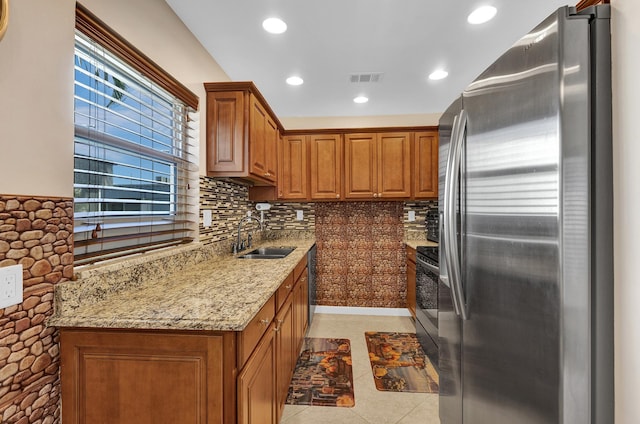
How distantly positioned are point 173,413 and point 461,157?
56.6 inches

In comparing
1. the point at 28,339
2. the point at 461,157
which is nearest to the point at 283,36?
the point at 461,157

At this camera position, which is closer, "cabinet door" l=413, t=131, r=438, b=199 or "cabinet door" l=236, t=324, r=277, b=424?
"cabinet door" l=236, t=324, r=277, b=424

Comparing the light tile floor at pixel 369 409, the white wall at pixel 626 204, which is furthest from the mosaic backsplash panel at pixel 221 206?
the white wall at pixel 626 204

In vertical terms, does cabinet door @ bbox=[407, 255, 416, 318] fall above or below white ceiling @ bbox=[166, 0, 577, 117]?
below

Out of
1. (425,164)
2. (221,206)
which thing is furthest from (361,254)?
(221,206)

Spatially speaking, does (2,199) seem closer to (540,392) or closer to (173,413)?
(173,413)

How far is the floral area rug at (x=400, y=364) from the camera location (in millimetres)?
2262

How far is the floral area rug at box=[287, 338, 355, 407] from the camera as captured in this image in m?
2.10

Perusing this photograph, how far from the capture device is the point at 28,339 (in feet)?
3.16

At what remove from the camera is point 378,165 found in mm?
3551

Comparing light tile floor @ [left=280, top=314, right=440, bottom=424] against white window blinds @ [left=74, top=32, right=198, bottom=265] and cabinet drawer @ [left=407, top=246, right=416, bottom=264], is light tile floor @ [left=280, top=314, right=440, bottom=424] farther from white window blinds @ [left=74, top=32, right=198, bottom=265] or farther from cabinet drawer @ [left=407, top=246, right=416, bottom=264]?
white window blinds @ [left=74, top=32, right=198, bottom=265]

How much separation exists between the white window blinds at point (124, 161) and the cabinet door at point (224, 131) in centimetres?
18

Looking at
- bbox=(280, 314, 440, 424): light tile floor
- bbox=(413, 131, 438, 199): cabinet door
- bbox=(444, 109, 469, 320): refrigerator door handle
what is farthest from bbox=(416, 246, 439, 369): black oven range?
bbox=(444, 109, 469, 320): refrigerator door handle

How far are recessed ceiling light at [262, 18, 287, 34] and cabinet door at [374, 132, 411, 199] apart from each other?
1887mm
